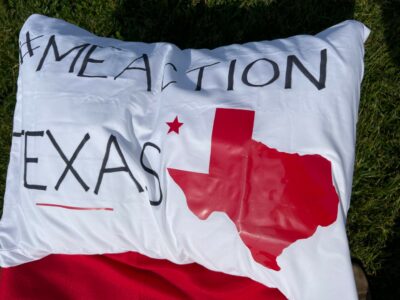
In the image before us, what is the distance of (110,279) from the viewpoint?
97 cm

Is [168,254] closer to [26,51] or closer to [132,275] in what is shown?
[132,275]

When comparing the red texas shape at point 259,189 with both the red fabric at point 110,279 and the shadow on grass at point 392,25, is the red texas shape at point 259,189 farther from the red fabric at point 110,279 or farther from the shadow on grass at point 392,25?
the shadow on grass at point 392,25

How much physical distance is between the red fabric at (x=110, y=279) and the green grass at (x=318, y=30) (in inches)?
20.1

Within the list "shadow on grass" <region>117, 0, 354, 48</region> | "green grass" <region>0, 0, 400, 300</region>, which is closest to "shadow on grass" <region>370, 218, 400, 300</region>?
"green grass" <region>0, 0, 400, 300</region>

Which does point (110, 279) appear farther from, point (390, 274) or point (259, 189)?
point (390, 274)

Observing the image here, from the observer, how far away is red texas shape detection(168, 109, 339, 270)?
766mm

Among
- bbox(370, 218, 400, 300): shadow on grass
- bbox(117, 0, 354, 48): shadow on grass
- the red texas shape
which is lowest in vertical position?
bbox(370, 218, 400, 300): shadow on grass

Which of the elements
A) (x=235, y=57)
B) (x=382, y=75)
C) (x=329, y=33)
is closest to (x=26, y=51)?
(x=235, y=57)

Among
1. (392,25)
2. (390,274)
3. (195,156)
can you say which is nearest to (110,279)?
(195,156)

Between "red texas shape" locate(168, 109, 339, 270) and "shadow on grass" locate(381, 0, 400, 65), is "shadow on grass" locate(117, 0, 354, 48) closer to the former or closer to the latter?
"shadow on grass" locate(381, 0, 400, 65)

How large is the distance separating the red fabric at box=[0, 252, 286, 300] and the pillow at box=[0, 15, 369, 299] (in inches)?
1.6

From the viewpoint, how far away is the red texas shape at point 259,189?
30.2 inches

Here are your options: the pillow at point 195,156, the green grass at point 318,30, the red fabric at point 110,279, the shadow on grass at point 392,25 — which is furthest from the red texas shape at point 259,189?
the shadow on grass at point 392,25

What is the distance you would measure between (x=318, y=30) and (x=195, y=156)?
74 centimetres
